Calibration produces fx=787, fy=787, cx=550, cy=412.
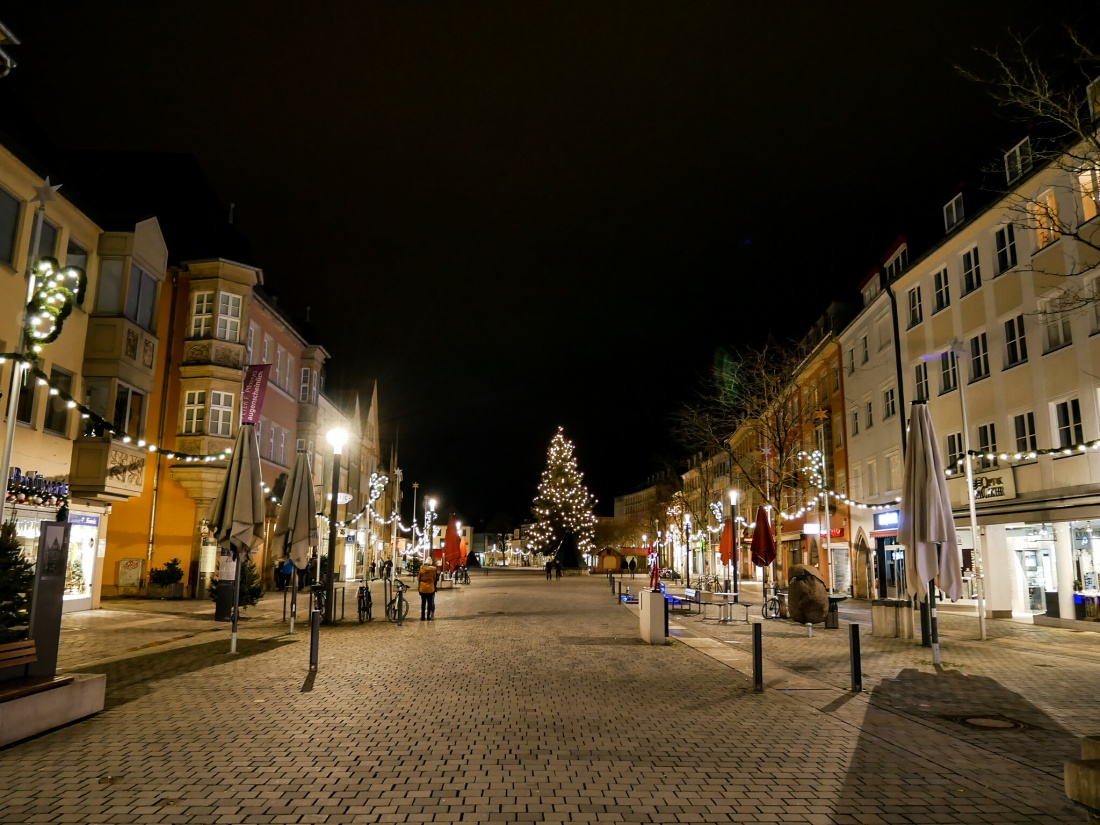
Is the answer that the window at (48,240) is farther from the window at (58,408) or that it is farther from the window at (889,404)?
the window at (889,404)

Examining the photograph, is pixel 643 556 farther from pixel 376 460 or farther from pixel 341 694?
pixel 341 694

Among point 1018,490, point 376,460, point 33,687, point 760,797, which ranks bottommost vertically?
point 760,797

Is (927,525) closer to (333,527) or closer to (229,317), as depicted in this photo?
(333,527)

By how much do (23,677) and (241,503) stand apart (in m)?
7.28

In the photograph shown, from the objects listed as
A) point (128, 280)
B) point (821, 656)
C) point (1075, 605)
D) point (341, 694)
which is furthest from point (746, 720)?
point (128, 280)

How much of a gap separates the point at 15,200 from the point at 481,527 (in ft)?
489

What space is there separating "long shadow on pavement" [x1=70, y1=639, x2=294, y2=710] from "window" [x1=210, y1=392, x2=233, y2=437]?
14.9 m

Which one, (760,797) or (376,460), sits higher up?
(376,460)

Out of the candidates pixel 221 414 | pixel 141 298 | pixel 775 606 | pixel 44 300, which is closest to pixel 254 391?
pixel 221 414

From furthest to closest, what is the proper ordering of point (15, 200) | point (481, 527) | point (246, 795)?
1. point (481, 527)
2. point (15, 200)
3. point (246, 795)

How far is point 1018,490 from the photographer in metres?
23.5

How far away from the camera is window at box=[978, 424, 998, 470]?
81.9 feet

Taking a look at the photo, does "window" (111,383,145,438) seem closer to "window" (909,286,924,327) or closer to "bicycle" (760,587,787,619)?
"bicycle" (760,587,787,619)

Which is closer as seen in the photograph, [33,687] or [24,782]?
[24,782]
